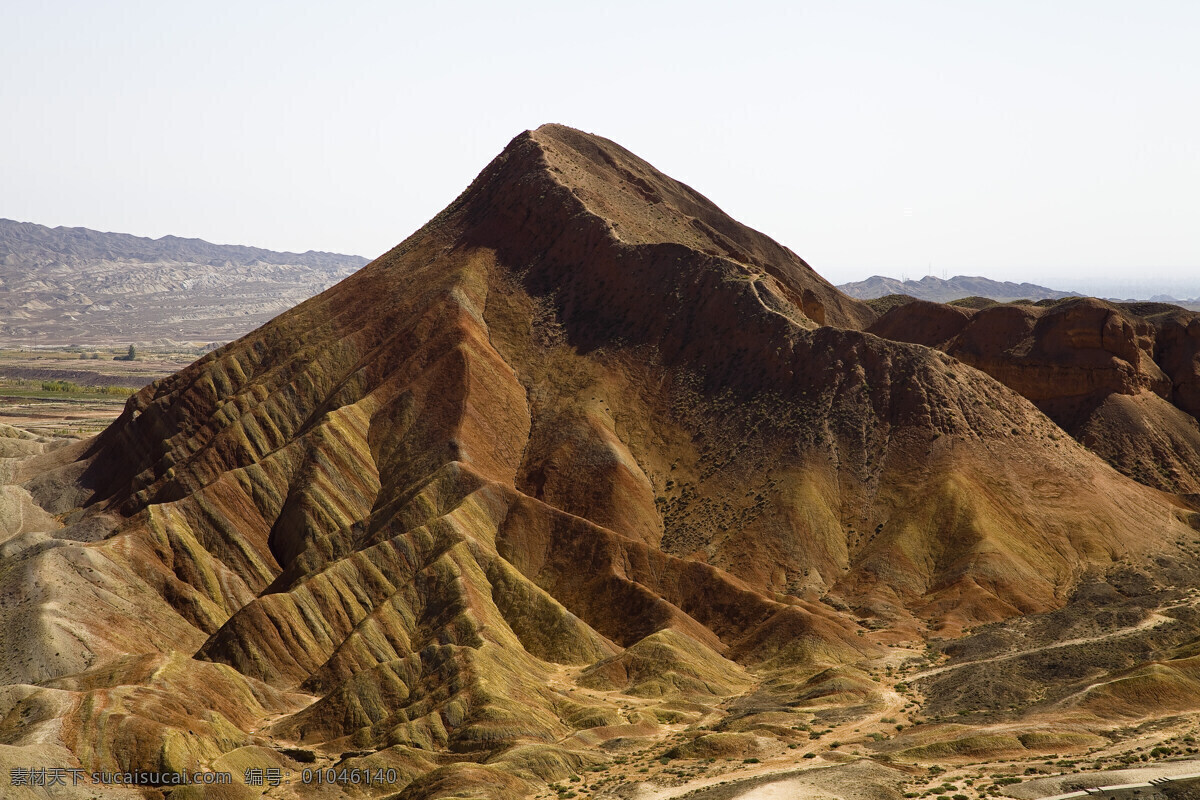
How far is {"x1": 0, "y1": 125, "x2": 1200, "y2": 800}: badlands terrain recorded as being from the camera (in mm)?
58375

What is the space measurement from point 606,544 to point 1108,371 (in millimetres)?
63062

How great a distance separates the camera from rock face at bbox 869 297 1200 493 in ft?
363

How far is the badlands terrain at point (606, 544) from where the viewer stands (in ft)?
192

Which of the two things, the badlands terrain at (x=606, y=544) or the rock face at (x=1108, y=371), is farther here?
the rock face at (x=1108, y=371)

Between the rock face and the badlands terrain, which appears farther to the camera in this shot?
the rock face

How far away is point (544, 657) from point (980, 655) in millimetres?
28895

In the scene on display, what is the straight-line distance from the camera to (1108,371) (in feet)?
381

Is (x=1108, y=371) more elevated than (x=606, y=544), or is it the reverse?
(x=1108, y=371)

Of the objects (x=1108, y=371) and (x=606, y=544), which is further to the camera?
(x=1108, y=371)

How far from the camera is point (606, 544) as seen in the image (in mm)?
84188

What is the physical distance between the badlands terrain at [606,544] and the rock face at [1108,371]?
424mm

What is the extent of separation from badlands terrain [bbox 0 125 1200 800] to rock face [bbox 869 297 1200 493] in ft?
1.39

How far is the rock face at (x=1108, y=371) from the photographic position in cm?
11056

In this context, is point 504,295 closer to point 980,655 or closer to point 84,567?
point 84,567
